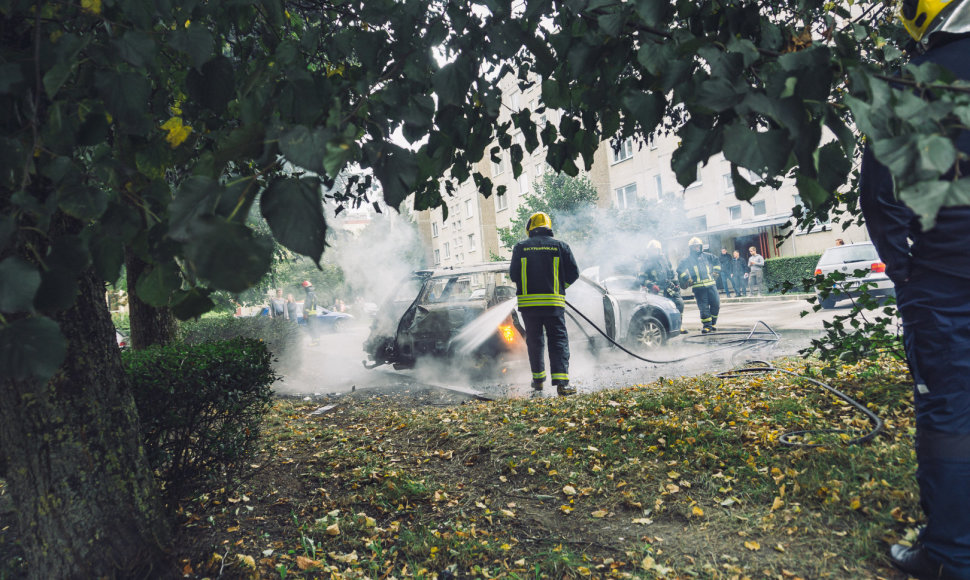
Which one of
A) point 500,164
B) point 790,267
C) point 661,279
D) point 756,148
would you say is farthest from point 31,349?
point 790,267

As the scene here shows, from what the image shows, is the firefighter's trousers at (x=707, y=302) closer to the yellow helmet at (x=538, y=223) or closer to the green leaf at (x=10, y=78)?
the yellow helmet at (x=538, y=223)

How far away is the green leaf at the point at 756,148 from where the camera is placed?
42.6 inches

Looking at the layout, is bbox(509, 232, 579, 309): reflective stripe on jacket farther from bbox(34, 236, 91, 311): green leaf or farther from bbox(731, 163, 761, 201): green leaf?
bbox(34, 236, 91, 311): green leaf

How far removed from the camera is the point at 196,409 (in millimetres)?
2973

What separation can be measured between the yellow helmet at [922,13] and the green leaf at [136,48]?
2372 millimetres

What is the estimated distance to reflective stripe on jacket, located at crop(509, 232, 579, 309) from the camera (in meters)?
6.29

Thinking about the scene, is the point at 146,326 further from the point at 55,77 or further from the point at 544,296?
the point at 55,77

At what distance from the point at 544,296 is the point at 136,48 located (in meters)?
5.19

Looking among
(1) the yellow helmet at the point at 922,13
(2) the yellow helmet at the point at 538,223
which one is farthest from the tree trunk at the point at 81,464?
(2) the yellow helmet at the point at 538,223

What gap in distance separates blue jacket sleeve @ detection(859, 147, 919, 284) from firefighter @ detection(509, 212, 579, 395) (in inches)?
171

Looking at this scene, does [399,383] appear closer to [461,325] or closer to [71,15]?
[461,325]

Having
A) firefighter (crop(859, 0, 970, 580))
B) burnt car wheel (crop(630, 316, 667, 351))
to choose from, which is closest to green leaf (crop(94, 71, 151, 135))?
firefighter (crop(859, 0, 970, 580))

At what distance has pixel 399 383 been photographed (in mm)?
8344

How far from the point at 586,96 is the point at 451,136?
514 millimetres
